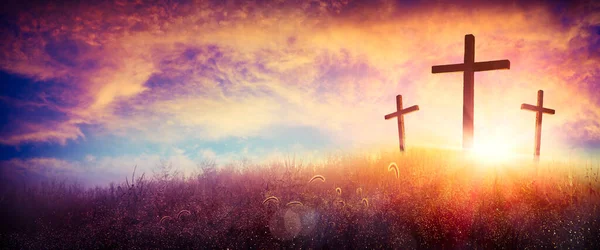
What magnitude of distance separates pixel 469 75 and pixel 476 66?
0.32 metres

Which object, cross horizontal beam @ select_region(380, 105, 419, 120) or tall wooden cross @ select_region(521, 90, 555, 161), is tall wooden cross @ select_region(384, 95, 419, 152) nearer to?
cross horizontal beam @ select_region(380, 105, 419, 120)

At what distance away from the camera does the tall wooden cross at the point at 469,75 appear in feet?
32.8

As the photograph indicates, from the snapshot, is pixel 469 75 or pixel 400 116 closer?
pixel 469 75

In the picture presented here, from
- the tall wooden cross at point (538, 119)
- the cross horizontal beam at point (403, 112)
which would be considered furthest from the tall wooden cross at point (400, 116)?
the tall wooden cross at point (538, 119)

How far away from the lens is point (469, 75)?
10.3 metres

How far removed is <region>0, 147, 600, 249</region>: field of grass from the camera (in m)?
6.03

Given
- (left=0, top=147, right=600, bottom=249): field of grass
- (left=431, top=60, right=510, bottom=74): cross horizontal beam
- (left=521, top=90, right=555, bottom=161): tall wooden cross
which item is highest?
(left=431, top=60, right=510, bottom=74): cross horizontal beam

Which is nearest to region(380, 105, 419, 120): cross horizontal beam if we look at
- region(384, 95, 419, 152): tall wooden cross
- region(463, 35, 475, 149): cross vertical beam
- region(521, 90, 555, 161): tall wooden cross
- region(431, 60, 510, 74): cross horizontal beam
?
region(384, 95, 419, 152): tall wooden cross

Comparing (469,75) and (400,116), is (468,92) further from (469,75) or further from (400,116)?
(400,116)

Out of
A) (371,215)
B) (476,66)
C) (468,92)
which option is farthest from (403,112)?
(371,215)

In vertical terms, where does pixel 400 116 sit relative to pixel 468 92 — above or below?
below

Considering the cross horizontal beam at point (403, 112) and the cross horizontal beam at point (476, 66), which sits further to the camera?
the cross horizontal beam at point (403, 112)

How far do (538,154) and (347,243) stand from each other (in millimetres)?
11335

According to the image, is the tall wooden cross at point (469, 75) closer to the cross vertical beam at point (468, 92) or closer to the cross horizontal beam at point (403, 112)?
the cross vertical beam at point (468, 92)
